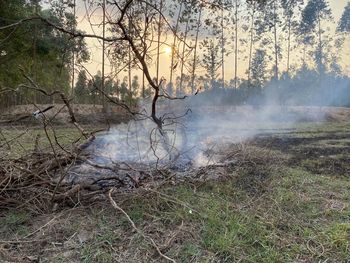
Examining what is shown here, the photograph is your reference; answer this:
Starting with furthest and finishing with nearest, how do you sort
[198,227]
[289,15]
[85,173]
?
[289,15] < [85,173] < [198,227]

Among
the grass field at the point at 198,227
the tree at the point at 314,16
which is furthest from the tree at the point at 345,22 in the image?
the grass field at the point at 198,227

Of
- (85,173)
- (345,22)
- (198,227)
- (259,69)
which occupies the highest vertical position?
(345,22)

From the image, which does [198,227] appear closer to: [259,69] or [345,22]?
[345,22]

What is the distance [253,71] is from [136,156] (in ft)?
104

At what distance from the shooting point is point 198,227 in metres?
3.07

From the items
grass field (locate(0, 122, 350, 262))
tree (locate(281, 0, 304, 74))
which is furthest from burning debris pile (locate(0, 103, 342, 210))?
tree (locate(281, 0, 304, 74))

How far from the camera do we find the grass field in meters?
2.68

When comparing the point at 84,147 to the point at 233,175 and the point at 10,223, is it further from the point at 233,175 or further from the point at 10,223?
the point at 233,175

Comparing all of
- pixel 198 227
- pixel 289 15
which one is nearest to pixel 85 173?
pixel 198 227

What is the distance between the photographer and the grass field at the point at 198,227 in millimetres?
2680

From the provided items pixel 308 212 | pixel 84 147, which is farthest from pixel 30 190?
pixel 308 212

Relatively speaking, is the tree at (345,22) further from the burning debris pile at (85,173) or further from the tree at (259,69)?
the burning debris pile at (85,173)

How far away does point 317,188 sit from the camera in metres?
4.43

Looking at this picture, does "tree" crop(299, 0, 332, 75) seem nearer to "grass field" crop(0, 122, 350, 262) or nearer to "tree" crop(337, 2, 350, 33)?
"tree" crop(337, 2, 350, 33)
